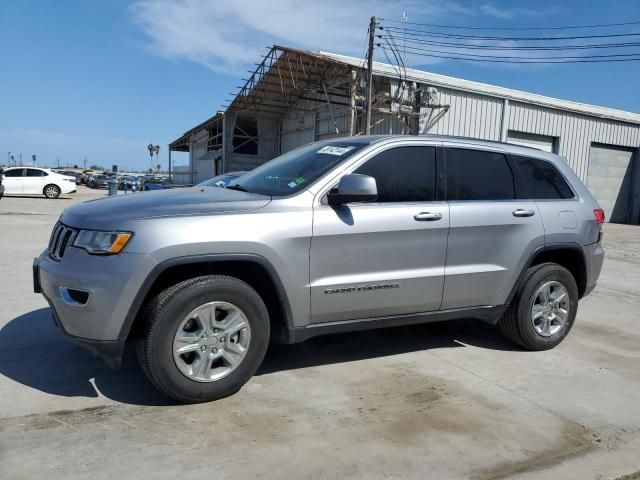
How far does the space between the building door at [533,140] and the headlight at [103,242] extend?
20809 mm

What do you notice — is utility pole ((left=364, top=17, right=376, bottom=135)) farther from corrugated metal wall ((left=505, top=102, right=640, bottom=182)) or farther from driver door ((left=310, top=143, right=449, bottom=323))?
driver door ((left=310, top=143, right=449, bottom=323))

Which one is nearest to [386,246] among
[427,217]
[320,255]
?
[427,217]

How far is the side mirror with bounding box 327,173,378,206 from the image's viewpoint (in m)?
3.64

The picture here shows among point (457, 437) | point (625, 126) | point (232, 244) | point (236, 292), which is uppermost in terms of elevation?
point (625, 126)

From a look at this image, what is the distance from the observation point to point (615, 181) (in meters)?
25.7

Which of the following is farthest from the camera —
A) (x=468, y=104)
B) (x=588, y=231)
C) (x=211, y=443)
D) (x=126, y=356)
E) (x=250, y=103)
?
(x=250, y=103)

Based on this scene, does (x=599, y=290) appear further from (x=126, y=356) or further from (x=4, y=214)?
(x=4, y=214)

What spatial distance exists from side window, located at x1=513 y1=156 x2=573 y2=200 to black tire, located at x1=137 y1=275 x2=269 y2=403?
2.77 meters

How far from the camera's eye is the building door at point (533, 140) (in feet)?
72.4

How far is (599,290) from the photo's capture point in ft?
26.5

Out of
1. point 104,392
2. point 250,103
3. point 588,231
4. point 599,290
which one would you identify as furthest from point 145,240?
point 250,103

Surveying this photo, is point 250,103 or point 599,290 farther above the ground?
point 250,103

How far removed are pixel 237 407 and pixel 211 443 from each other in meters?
0.48

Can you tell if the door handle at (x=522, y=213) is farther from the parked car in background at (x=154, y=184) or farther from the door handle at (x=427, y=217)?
the parked car in background at (x=154, y=184)
